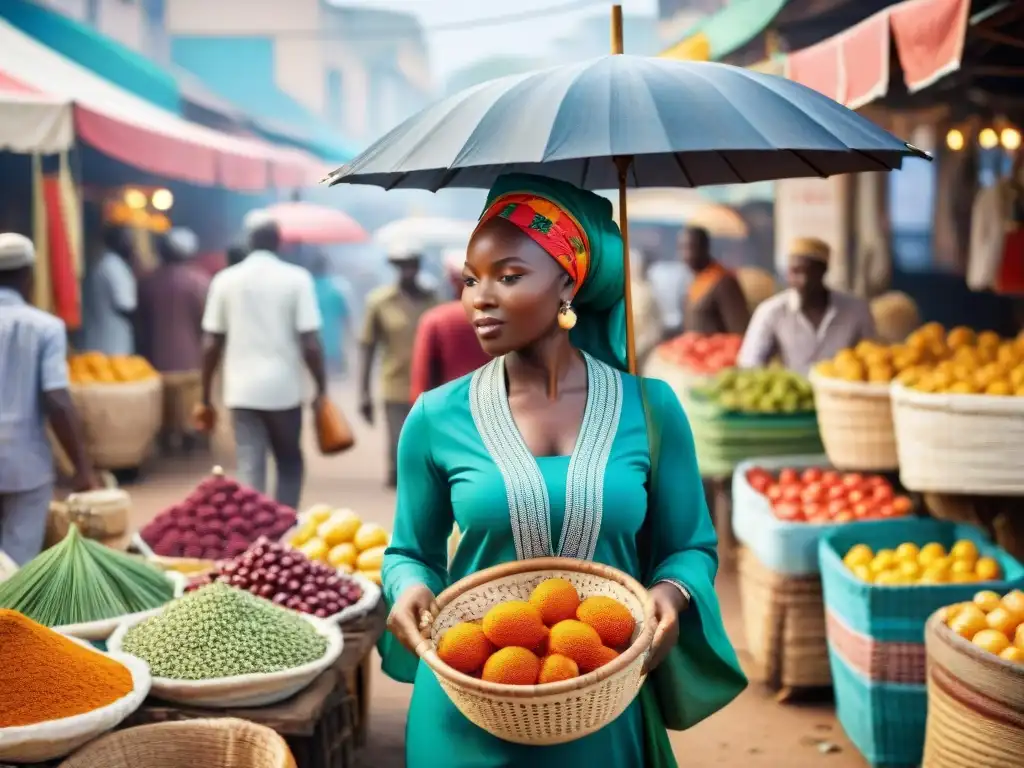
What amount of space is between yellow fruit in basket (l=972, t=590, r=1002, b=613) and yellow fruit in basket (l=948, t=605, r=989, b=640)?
8cm

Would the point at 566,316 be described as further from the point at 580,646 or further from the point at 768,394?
the point at 768,394

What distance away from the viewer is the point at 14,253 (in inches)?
211

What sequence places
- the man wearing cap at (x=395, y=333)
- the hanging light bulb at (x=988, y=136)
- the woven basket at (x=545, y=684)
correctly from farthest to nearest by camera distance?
the man wearing cap at (x=395, y=333), the hanging light bulb at (x=988, y=136), the woven basket at (x=545, y=684)

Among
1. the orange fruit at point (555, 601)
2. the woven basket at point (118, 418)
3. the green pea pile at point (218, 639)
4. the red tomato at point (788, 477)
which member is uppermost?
the orange fruit at point (555, 601)

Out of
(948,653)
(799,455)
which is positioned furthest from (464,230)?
(948,653)

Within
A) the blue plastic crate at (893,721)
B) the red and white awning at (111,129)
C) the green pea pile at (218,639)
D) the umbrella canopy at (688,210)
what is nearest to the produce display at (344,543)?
the green pea pile at (218,639)

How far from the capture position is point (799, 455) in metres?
6.54

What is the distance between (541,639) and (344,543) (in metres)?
2.77

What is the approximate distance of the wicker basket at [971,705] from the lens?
135 inches

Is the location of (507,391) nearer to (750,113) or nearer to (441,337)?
(750,113)

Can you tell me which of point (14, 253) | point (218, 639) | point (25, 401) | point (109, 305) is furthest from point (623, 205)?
point (109, 305)

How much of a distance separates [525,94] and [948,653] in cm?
237

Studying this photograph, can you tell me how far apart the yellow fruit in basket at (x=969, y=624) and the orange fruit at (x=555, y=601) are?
2.04m

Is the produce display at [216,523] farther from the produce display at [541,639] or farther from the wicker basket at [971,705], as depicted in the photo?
the produce display at [541,639]
